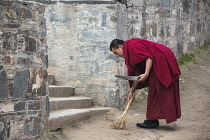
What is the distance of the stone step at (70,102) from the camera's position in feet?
18.4

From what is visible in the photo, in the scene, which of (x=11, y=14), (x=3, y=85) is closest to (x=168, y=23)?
(x=11, y=14)

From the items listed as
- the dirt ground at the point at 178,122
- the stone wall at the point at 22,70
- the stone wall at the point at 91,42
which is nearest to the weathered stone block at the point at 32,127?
the stone wall at the point at 22,70

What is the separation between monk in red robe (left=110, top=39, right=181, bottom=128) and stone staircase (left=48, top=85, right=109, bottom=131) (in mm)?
790

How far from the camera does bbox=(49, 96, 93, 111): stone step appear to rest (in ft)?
18.4

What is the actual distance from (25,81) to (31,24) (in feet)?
2.08

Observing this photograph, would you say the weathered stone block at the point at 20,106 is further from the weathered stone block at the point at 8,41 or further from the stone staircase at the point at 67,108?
the weathered stone block at the point at 8,41

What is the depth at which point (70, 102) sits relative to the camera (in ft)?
19.4

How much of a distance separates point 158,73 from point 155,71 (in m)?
0.05

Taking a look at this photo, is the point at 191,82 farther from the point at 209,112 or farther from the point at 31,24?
the point at 31,24

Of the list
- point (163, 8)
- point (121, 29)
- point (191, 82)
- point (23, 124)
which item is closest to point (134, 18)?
point (121, 29)

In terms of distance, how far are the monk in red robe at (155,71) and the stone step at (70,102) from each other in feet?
3.13

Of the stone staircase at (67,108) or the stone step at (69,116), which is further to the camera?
the stone staircase at (67,108)

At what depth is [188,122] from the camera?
6.01 m

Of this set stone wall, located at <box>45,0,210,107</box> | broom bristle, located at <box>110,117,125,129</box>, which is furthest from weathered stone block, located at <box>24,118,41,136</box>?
stone wall, located at <box>45,0,210,107</box>
